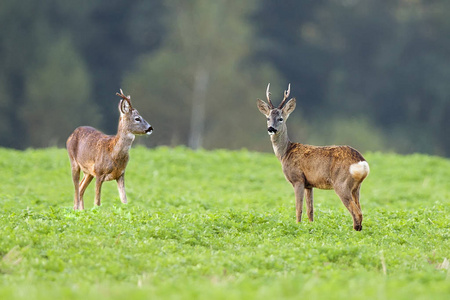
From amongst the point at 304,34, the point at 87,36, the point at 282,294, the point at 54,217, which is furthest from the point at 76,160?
the point at 304,34

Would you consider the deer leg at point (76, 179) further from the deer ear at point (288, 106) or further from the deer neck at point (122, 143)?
the deer ear at point (288, 106)

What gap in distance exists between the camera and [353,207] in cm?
1154

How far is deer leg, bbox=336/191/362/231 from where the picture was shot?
1150cm

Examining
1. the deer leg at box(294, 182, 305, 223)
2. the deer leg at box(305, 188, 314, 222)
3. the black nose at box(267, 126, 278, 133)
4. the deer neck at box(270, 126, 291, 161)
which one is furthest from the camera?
the deer neck at box(270, 126, 291, 161)

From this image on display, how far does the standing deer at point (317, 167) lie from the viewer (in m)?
11.5

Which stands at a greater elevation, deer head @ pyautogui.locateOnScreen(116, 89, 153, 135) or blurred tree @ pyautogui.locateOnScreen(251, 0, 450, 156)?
blurred tree @ pyautogui.locateOnScreen(251, 0, 450, 156)

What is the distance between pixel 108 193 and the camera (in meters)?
18.7

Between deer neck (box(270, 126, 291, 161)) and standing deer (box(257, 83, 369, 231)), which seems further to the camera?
deer neck (box(270, 126, 291, 161))

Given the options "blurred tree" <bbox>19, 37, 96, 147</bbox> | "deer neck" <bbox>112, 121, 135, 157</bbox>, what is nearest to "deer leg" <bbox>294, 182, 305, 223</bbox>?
"deer neck" <bbox>112, 121, 135, 157</bbox>

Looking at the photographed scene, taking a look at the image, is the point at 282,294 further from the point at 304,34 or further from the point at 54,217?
the point at 304,34

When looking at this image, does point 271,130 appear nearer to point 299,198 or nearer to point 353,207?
point 299,198

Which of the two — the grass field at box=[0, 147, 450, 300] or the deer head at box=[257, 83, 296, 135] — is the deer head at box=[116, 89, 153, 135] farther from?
the deer head at box=[257, 83, 296, 135]

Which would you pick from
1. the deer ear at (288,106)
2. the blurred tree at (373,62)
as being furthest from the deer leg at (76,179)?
the blurred tree at (373,62)

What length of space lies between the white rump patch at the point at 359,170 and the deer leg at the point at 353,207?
0.95 ft
